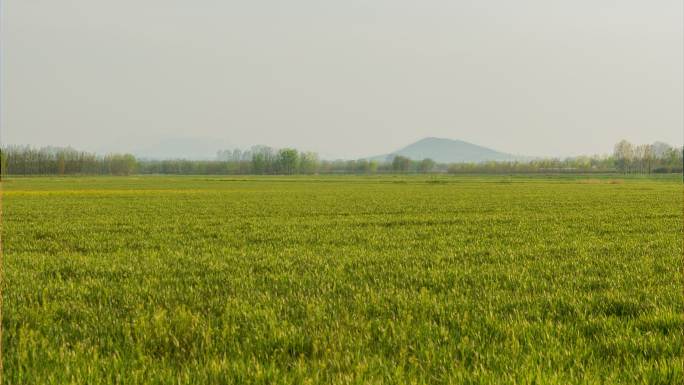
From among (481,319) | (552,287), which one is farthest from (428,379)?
(552,287)

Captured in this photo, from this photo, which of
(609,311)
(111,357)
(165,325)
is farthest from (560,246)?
(111,357)

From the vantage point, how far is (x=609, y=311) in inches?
294

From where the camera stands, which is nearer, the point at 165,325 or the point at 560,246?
the point at 165,325

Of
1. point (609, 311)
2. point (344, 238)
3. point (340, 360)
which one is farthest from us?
point (344, 238)

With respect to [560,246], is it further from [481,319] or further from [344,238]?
[481,319]

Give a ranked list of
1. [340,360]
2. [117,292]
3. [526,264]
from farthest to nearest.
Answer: [526,264], [117,292], [340,360]

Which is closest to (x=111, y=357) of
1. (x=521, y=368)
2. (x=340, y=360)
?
(x=340, y=360)

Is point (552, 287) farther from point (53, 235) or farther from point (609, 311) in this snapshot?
point (53, 235)

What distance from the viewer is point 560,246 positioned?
14844mm

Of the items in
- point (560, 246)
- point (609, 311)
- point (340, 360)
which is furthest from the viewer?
point (560, 246)

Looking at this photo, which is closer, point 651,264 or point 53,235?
point 651,264

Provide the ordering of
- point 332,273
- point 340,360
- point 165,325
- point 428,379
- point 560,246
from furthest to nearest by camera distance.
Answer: point 560,246
point 332,273
point 165,325
point 340,360
point 428,379

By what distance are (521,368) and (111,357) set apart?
15.4ft

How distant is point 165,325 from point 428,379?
379 centimetres
